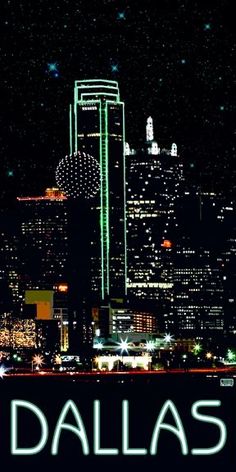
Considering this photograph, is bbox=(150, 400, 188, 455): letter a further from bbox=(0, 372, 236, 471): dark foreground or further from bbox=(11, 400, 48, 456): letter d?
bbox=(11, 400, 48, 456): letter d

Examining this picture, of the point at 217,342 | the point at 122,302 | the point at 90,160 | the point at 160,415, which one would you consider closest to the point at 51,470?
the point at 160,415

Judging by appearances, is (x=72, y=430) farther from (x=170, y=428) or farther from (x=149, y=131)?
(x=149, y=131)

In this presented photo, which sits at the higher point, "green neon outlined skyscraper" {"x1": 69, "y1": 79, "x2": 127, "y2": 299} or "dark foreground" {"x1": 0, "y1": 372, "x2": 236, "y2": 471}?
"green neon outlined skyscraper" {"x1": 69, "y1": 79, "x2": 127, "y2": 299}

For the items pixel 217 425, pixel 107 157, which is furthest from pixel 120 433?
pixel 107 157

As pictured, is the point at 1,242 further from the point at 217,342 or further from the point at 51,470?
the point at 51,470

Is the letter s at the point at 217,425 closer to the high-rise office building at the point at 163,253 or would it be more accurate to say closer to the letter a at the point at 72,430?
the letter a at the point at 72,430

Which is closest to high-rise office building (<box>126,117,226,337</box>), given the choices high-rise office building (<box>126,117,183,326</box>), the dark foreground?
high-rise office building (<box>126,117,183,326</box>)

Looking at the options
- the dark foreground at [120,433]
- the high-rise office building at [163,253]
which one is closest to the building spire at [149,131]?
the high-rise office building at [163,253]
